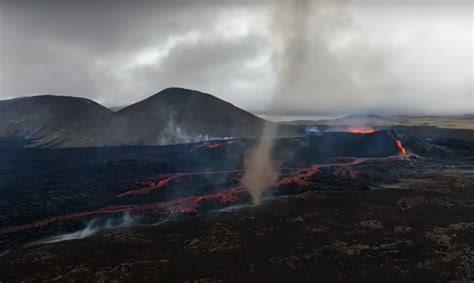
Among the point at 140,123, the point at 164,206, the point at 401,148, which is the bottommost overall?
the point at 401,148

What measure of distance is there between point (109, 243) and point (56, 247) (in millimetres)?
4296

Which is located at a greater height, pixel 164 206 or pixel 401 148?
pixel 164 206

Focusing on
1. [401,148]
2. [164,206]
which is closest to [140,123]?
[401,148]

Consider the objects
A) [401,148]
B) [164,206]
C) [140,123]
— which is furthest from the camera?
[140,123]

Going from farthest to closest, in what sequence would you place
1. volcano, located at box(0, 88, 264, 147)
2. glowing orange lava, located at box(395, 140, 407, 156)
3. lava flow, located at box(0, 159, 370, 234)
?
volcano, located at box(0, 88, 264, 147), glowing orange lava, located at box(395, 140, 407, 156), lava flow, located at box(0, 159, 370, 234)

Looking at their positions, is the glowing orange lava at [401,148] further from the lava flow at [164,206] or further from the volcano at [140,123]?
the volcano at [140,123]

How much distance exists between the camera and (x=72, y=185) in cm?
5862

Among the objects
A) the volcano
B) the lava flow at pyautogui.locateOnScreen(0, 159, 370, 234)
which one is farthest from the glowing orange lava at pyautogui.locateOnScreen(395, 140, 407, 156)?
the volcano

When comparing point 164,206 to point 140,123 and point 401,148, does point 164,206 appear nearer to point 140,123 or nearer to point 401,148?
point 401,148

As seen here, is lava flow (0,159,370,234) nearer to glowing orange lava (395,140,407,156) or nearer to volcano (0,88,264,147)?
glowing orange lava (395,140,407,156)

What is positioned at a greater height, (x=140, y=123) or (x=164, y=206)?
(x=140, y=123)

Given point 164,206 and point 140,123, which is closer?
point 164,206

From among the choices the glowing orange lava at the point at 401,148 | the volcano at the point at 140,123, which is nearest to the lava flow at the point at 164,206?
the glowing orange lava at the point at 401,148

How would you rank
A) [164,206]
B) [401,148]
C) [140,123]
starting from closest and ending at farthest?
1. [164,206]
2. [401,148]
3. [140,123]
